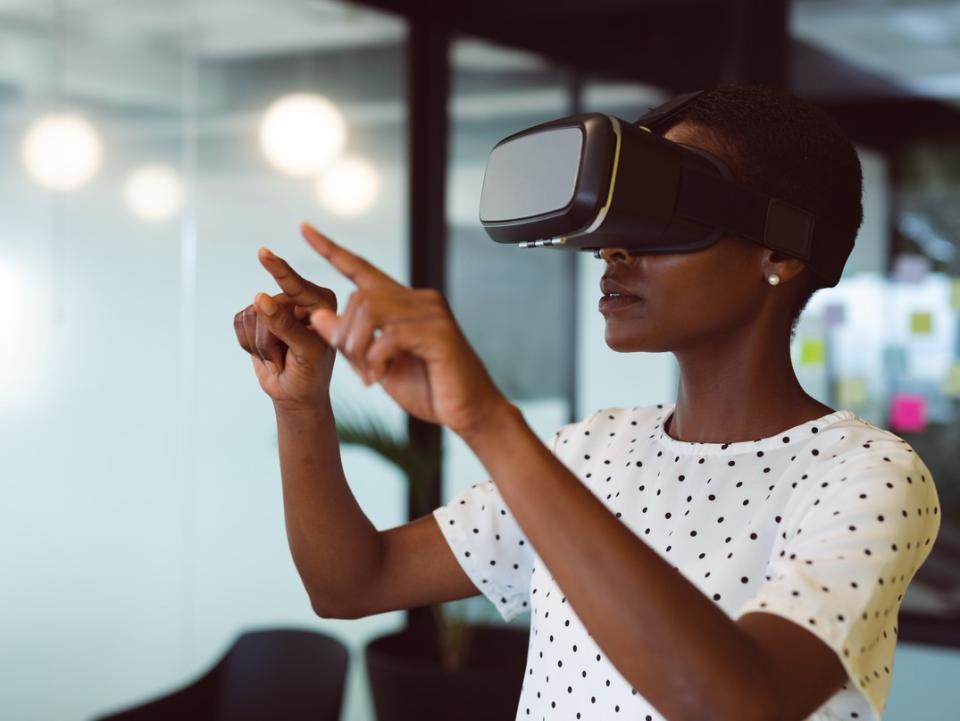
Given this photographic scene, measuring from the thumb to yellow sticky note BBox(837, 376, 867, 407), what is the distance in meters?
2.49

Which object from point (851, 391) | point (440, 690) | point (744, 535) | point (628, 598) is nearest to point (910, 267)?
point (851, 391)

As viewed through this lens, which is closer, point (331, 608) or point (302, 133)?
point (331, 608)

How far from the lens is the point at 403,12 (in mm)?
3604

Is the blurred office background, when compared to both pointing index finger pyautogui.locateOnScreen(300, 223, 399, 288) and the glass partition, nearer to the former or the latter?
the glass partition

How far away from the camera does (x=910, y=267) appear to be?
3.27 metres

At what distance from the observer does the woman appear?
0.78 meters

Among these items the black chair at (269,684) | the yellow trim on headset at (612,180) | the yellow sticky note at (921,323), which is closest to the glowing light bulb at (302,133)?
the black chair at (269,684)

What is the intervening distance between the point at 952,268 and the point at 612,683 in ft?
8.30

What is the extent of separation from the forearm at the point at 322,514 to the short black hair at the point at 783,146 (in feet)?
1.42

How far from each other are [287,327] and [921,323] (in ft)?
8.40

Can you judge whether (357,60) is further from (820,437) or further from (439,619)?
(820,437)

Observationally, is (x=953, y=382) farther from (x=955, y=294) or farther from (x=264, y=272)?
(x=264, y=272)

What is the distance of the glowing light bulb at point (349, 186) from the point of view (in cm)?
340

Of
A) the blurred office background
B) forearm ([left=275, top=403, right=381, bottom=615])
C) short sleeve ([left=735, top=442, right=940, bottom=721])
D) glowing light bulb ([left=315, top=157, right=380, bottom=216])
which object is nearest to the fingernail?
forearm ([left=275, top=403, right=381, bottom=615])
